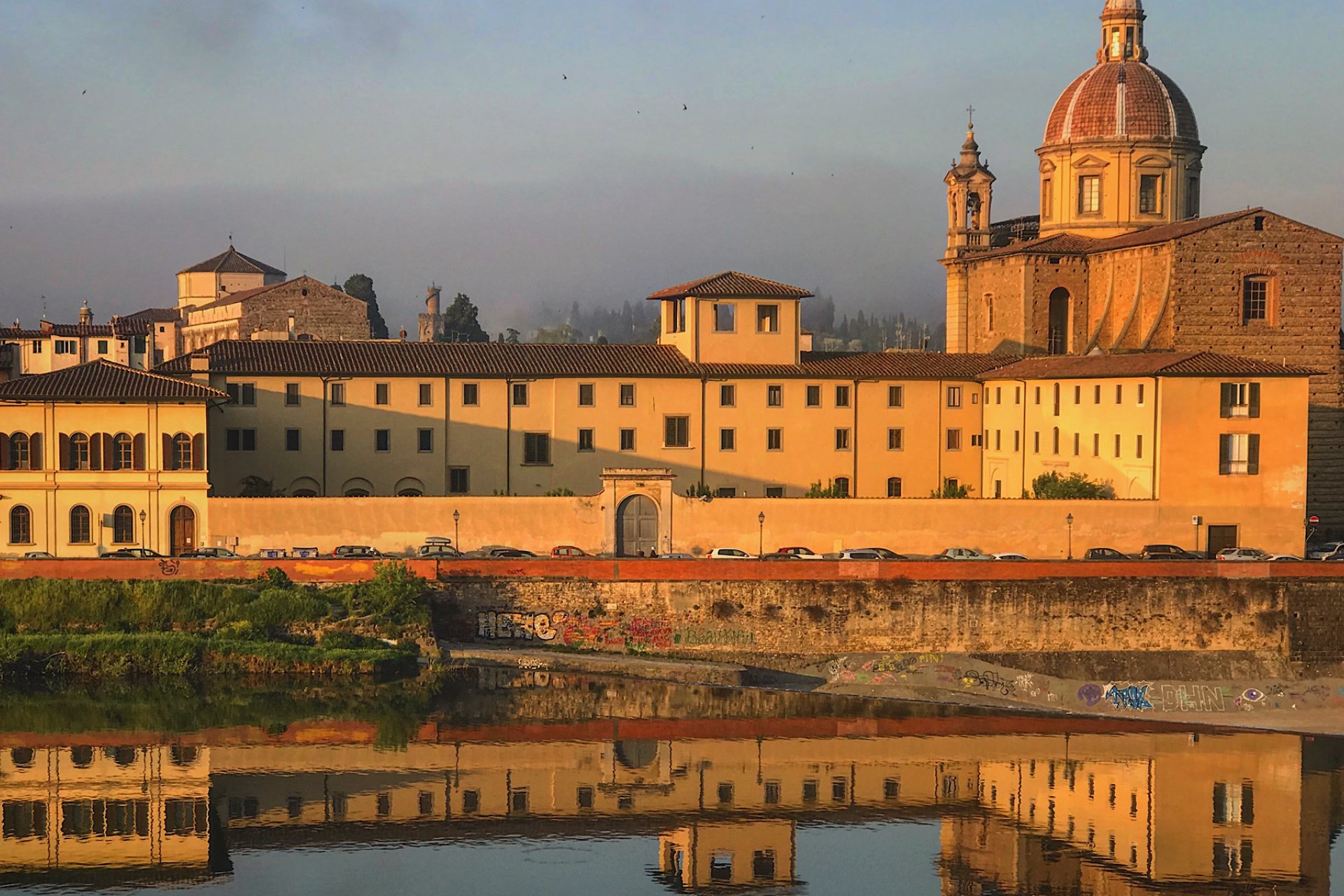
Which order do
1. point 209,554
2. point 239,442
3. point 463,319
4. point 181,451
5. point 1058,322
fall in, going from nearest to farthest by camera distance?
point 209,554, point 181,451, point 239,442, point 1058,322, point 463,319

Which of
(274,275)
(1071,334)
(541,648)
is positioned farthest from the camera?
(274,275)

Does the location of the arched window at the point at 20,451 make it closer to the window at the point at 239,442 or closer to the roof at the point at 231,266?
the window at the point at 239,442

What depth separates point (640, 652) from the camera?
162 feet

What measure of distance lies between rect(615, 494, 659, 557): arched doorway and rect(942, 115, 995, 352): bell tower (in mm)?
23249

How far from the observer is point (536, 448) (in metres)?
59.5

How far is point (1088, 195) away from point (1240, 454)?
20.6m

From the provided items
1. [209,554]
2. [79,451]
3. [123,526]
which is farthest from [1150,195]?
[79,451]

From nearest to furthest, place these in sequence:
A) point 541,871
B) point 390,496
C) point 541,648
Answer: point 541,871 < point 541,648 < point 390,496

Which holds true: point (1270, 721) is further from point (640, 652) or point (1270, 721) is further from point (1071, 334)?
point (1071, 334)

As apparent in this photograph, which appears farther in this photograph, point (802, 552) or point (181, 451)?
point (802, 552)

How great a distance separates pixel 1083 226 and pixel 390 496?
30760mm

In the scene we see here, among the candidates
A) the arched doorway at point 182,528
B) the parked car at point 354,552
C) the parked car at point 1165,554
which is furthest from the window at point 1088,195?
the arched doorway at point 182,528

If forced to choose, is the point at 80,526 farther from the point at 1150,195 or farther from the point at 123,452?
the point at 1150,195

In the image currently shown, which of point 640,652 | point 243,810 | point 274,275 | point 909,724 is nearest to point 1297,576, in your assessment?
point 909,724
